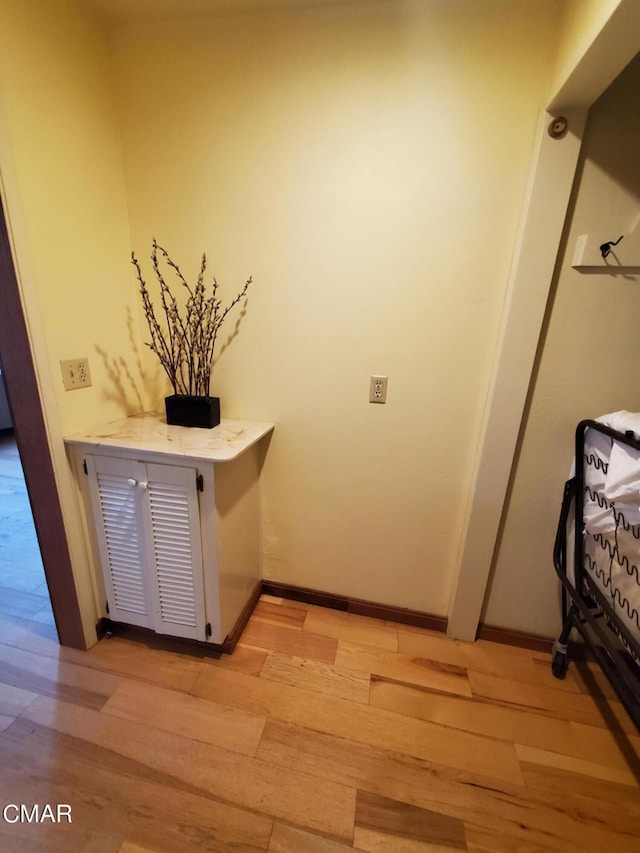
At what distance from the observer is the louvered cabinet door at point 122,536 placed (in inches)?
48.7

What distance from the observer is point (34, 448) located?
1185 mm

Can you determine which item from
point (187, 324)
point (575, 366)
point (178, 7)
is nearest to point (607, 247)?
point (575, 366)

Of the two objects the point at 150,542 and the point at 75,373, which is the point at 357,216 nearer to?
the point at 75,373

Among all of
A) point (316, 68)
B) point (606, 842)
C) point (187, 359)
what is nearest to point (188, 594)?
point (187, 359)

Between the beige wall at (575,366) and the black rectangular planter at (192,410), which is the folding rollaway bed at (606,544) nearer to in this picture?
the beige wall at (575,366)

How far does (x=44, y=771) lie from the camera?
1.00 metres

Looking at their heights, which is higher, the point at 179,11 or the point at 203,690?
the point at 179,11

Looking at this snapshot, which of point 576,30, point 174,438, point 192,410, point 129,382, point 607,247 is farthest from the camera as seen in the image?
point 129,382

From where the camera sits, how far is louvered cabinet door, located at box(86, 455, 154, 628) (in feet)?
4.06

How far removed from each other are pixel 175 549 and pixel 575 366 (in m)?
1.63

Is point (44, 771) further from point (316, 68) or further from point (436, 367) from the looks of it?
point (316, 68)

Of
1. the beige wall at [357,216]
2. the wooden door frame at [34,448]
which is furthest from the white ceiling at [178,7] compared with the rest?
the wooden door frame at [34,448]

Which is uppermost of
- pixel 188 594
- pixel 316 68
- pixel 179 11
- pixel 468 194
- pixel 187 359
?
pixel 179 11

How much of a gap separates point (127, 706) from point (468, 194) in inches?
85.8
